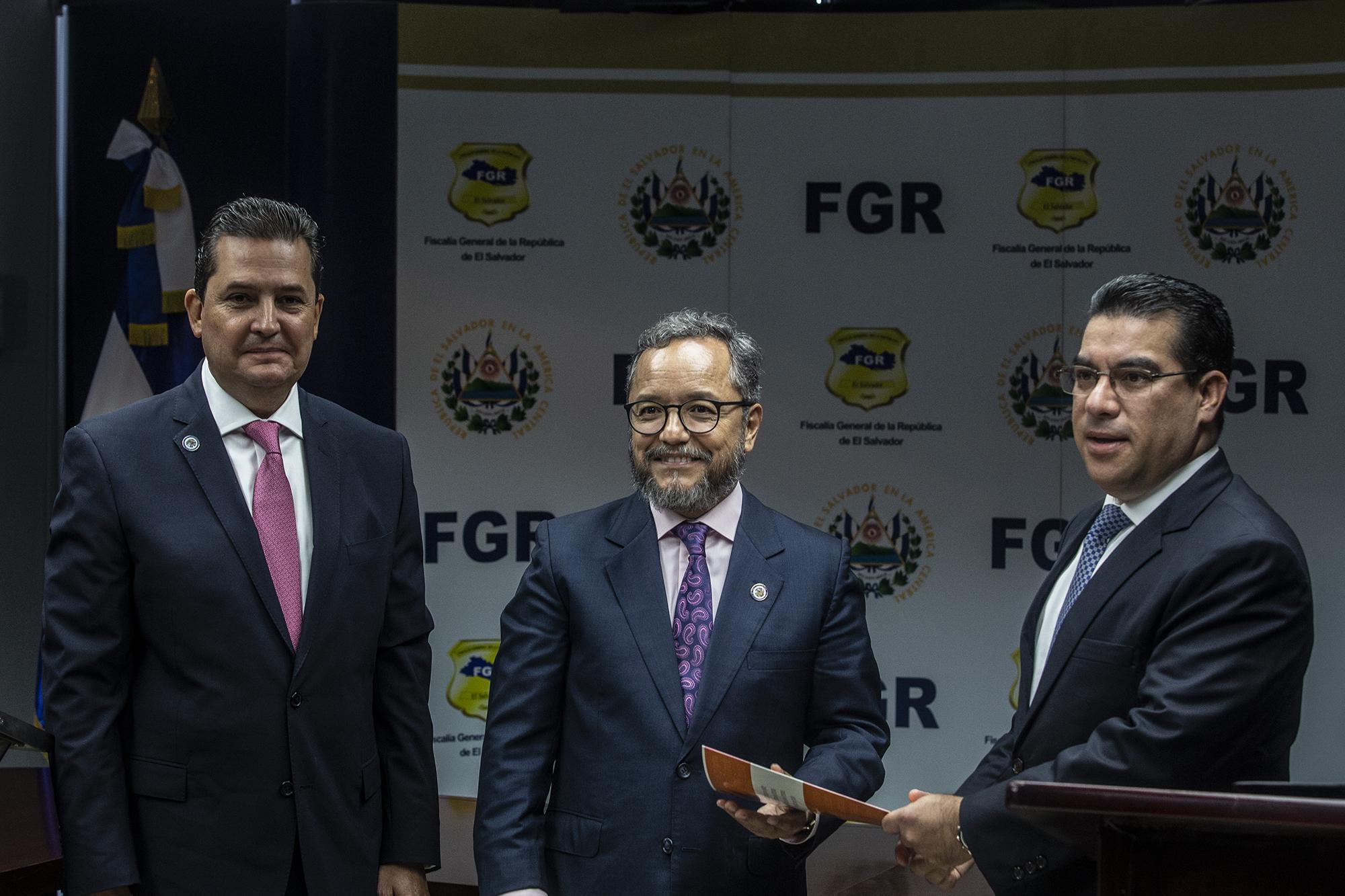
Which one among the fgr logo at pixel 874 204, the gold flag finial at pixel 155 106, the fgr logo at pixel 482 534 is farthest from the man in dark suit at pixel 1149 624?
the gold flag finial at pixel 155 106

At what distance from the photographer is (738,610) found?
7.23ft

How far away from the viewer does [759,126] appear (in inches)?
184

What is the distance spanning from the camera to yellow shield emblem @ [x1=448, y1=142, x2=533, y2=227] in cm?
469

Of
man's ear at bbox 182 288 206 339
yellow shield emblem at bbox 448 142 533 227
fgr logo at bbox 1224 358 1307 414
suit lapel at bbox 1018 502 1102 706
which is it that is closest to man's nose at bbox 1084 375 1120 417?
suit lapel at bbox 1018 502 1102 706

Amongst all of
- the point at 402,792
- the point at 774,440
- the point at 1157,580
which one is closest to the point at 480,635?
the point at 774,440

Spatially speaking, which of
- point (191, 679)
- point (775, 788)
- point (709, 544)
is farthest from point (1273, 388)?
point (191, 679)

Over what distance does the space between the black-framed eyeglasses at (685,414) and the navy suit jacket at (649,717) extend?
179mm

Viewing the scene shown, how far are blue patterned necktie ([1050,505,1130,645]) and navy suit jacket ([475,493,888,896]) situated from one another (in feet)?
1.25

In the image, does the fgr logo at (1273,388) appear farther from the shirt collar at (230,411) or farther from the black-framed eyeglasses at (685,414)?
the shirt collar at (230,411)

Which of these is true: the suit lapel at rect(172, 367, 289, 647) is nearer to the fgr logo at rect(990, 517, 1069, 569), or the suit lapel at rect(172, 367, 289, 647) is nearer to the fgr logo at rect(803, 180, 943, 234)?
the fgr logo at rect(803, 180, 943, 234)

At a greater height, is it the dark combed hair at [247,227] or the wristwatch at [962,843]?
the dark combed hair at [247,227]

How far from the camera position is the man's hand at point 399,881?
7.32 feet

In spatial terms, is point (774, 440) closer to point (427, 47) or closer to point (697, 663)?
point (427, 47)

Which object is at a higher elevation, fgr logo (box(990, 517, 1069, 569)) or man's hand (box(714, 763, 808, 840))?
fgr logo (box(990, 517, 1069, 569))
